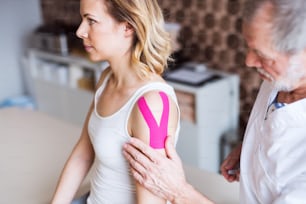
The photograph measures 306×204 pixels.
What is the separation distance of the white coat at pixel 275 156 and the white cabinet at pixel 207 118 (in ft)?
4.10

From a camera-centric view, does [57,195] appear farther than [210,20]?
No

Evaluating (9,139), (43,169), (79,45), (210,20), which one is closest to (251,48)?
(43,169)

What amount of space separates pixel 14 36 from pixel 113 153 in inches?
118

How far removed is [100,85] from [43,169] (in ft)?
1.74

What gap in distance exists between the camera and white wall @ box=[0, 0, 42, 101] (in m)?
3.74

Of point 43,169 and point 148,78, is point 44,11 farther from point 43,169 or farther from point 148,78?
point 148,78

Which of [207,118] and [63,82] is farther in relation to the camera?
[63,82]

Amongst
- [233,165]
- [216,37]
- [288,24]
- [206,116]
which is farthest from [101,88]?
[216,37]

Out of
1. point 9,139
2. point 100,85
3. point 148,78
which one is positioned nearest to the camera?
point 148,78

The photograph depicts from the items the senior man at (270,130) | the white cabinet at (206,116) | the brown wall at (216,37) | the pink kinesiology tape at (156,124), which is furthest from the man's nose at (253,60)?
the brown wall at (216,37)

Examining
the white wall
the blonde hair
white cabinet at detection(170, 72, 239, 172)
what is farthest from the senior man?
the white wall

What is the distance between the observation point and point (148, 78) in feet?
3.80

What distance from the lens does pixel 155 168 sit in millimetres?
1096

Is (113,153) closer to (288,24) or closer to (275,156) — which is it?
(275,156)
